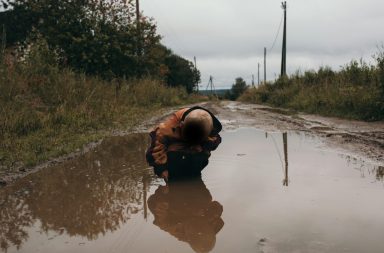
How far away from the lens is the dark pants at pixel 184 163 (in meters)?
4.26

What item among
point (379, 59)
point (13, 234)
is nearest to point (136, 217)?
point (13, 234)

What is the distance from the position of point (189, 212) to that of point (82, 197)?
110 centimetres

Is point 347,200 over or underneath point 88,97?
underneath

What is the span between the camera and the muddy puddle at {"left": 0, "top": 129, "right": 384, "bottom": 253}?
9.00 feet

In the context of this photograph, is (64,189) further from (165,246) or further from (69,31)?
(69,31)

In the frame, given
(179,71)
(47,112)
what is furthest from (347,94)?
(179,71)

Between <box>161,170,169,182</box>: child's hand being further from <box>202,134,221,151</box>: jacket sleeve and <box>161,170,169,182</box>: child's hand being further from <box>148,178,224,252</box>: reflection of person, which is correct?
<box>202,134,221,151</box>: jacket sleeve

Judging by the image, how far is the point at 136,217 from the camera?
10.9ft

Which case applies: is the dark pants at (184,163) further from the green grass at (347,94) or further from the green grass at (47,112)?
the green grass at (347,94)

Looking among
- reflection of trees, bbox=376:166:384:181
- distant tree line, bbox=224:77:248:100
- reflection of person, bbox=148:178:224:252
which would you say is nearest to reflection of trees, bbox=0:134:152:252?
reflection of person, bbox=148:178:224:252

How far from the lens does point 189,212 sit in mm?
3445

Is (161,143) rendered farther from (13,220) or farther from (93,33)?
(93,33)

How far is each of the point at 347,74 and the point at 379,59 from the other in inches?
192

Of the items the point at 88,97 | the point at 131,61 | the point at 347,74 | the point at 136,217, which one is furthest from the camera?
the point at 131,61
